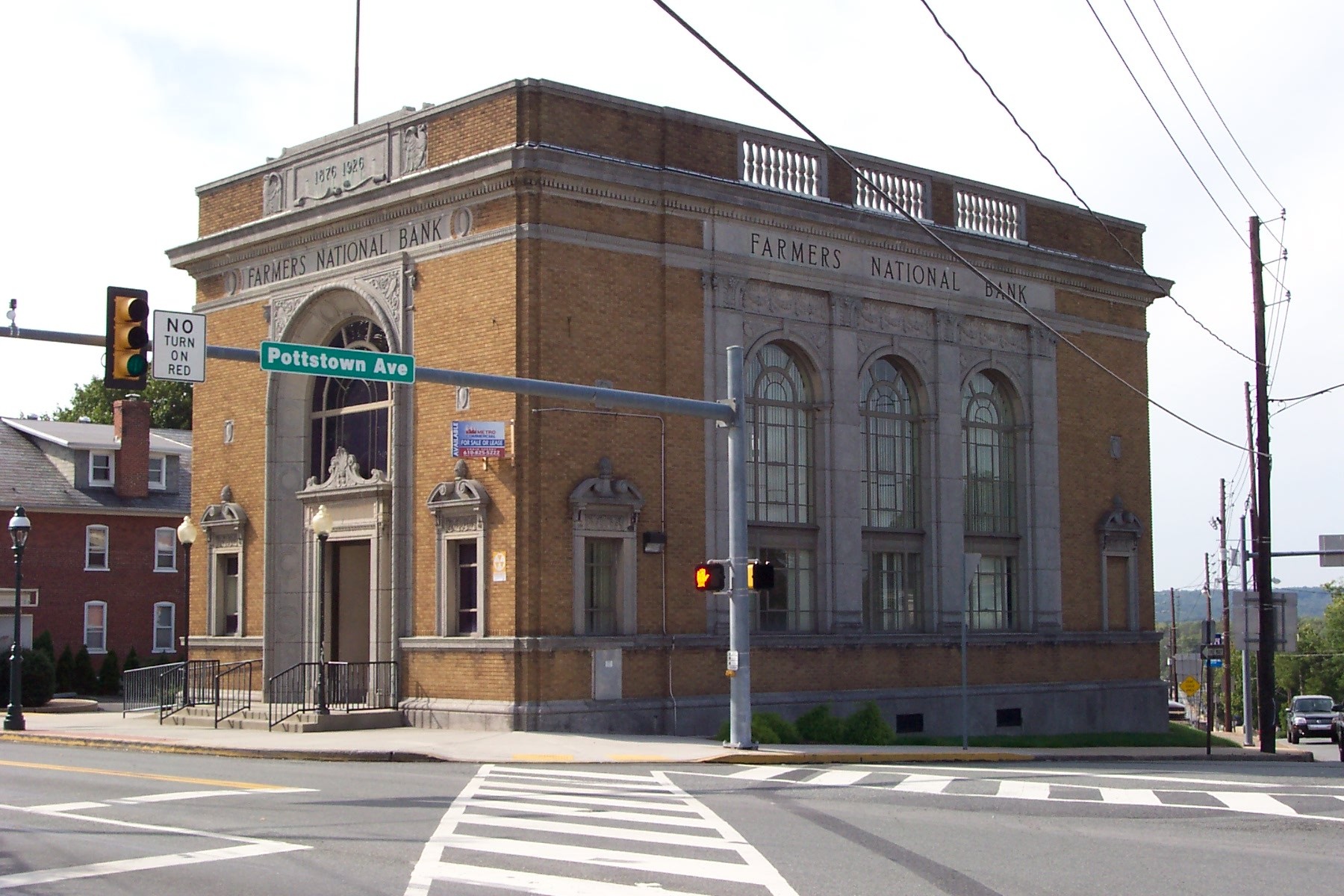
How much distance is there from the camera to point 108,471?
5506cm

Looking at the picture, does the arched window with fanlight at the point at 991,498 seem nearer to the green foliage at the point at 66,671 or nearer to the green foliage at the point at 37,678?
the green foliage at the point at 37,678

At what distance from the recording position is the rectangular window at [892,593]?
31.9m

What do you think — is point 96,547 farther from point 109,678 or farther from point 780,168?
point 780,168

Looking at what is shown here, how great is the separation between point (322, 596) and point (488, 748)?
7.78 meters

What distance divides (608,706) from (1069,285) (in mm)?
15881

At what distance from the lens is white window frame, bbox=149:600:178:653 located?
54.4m

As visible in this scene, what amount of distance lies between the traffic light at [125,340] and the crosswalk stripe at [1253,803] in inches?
494

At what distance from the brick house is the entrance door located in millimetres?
22660

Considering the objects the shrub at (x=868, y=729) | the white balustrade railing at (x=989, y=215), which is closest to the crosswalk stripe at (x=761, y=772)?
the shrub at (x=868, y=729)

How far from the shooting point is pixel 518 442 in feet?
86.6

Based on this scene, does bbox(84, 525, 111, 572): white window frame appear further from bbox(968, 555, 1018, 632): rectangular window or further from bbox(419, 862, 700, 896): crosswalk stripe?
bbox(419, 862, 700, 896): crosswalk stripe

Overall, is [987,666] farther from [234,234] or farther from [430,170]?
[234,234]

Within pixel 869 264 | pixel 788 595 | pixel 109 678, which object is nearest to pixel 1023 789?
pixel 788 595

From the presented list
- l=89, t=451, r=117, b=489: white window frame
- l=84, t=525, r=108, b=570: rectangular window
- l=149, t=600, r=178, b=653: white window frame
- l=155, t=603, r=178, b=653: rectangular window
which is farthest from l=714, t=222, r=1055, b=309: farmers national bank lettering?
l=89, t=451, r=117, b=489: white window frame
